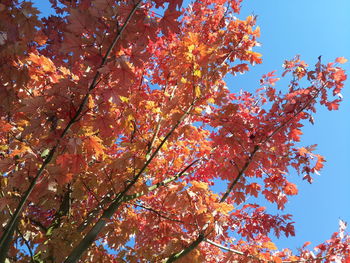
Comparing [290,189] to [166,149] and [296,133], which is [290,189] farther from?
[166,149]

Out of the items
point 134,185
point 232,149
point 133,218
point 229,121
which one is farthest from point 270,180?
point 133,218

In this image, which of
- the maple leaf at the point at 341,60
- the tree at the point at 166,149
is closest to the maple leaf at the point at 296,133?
the tree at the point at 166,149

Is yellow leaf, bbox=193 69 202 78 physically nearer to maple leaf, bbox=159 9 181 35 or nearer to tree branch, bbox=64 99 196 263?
tree branch, bbox=64 99 196 263

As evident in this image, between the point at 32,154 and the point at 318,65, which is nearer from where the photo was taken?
the point at 32,154

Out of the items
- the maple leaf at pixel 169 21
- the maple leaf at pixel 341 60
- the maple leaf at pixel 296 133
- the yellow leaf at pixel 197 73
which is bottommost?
the maple leaf at pixel 169 21

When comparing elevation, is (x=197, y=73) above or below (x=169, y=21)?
above

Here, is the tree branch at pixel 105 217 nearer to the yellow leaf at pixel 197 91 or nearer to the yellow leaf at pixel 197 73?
the yellow leaf at pixel 197 91

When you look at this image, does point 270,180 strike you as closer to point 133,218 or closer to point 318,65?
point 318,65

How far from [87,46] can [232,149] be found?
91.4 inches

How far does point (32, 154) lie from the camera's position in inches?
89.0

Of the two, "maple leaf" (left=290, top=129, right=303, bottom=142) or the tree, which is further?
"maple leaf" (left=290, top=129, right=303, bottom=142)

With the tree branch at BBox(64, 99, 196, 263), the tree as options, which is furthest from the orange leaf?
the tree branch at BBox(64, 99, 196, 263)

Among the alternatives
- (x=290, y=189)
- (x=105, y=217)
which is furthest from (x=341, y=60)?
(x=105, y=217)

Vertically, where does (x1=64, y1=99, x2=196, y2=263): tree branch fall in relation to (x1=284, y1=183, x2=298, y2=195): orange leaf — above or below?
below
